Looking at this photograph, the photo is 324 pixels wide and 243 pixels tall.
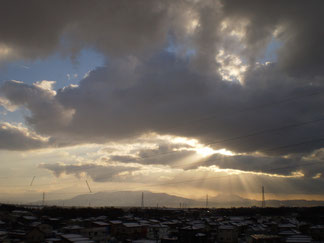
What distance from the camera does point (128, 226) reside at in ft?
150

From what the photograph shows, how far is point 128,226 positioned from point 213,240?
13582mm

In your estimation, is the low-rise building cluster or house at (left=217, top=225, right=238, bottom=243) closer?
the low-rise building cluster

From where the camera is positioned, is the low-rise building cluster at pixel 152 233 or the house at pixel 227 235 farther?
the house at pixel 227 235

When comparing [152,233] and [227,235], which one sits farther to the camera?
[152,233]

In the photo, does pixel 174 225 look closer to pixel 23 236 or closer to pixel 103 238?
pixel 103 238

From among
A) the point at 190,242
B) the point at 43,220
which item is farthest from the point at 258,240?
the point at 43,220

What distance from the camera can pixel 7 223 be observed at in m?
49.4

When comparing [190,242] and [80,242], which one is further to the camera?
[190,242]

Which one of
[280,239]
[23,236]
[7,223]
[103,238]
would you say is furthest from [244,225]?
[7,223]

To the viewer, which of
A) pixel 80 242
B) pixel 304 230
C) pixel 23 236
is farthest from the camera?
pixel 304 230

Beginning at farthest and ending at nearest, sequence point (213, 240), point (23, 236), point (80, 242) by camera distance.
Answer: point (213, 240) < point (23, 236) < point (80, 242)

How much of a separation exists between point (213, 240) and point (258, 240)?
10.4 meters

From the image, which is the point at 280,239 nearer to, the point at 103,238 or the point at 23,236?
the point at 103,238

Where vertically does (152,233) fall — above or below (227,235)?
below
